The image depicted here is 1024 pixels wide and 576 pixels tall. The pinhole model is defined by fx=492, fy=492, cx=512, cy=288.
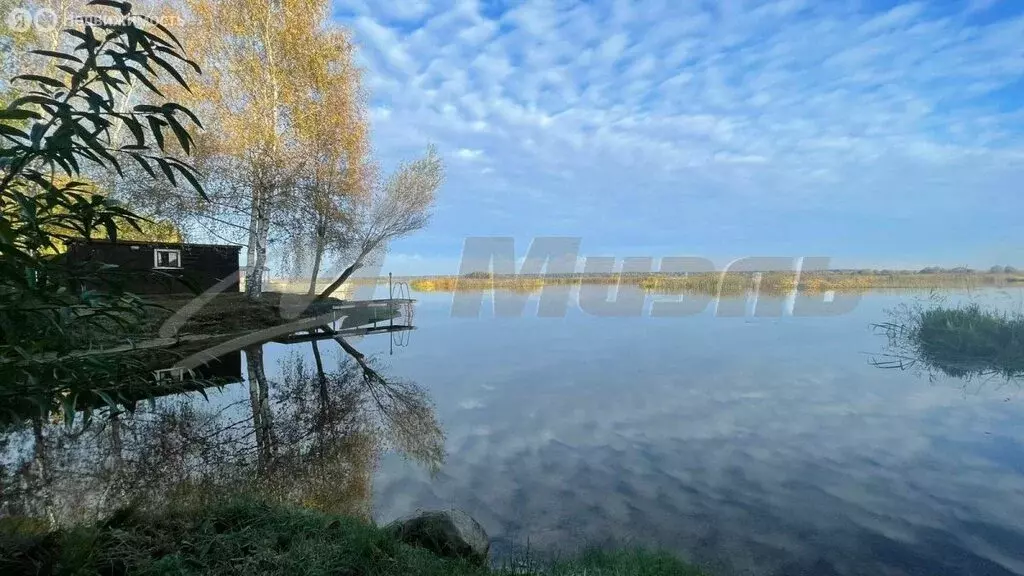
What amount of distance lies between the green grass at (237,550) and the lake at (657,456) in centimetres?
73

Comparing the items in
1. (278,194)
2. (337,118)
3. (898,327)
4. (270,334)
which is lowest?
(270,334)

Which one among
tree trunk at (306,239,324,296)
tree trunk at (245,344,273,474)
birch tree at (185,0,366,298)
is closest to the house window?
birch tree at (185,0,366,298)

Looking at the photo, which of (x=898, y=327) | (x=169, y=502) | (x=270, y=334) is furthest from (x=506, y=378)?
(x=898, y=327)

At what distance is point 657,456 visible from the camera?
5.02m

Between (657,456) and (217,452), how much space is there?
4161 millimetres

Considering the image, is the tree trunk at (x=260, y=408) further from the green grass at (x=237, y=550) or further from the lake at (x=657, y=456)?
the green grass at (x=237, y=550)

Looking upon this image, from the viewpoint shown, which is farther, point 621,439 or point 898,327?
point 898,327

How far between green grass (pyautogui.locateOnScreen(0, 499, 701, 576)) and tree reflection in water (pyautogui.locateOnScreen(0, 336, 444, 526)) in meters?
0.44

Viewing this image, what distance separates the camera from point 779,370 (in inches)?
371

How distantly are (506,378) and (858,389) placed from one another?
5844 mm

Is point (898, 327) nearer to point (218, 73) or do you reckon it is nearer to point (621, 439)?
point (621, 439)

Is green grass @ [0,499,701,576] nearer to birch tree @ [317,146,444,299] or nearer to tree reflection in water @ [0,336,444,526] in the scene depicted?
tree reflection in water @ [0,336,444,526]

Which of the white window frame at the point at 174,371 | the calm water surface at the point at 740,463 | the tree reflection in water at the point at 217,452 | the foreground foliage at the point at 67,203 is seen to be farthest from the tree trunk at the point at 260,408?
the foreground foliage at the point at 67,203

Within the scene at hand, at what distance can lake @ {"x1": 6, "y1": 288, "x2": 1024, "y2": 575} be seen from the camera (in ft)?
11.2
